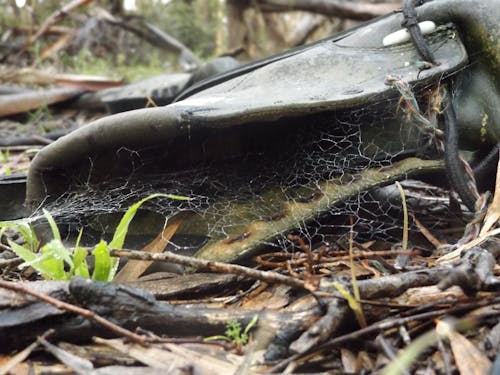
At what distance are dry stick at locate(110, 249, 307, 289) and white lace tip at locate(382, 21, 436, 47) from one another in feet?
2.38

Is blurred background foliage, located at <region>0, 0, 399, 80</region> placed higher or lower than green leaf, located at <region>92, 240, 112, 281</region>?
higher

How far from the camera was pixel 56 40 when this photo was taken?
5008 millimetres

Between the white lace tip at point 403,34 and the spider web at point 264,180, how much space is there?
0.17m

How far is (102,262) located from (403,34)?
2.89 ft

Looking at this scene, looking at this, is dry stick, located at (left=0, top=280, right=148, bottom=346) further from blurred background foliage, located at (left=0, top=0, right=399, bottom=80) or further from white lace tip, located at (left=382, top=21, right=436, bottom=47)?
blurred background foliage, located at (left=0, top=0, right=399, bottom=80)

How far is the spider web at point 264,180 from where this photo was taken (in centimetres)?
114

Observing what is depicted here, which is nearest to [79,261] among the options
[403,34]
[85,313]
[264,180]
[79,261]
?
[79,261]

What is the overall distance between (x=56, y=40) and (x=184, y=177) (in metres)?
4.39

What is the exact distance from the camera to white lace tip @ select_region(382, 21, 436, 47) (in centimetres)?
123

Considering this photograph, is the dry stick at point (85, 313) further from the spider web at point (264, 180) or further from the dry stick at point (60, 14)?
the dry stick at point (60, 14)

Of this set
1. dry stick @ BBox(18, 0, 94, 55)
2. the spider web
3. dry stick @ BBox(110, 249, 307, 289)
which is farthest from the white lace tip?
dry stick @ BBox(18, 0, 94, 55)

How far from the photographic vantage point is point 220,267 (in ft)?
2.73

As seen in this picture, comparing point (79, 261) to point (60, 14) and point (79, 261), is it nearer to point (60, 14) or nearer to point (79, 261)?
point (79, 261)

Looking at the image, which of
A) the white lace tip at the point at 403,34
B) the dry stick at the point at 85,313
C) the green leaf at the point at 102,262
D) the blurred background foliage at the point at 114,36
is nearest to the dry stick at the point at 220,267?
the green leaf at the point at 102,262
